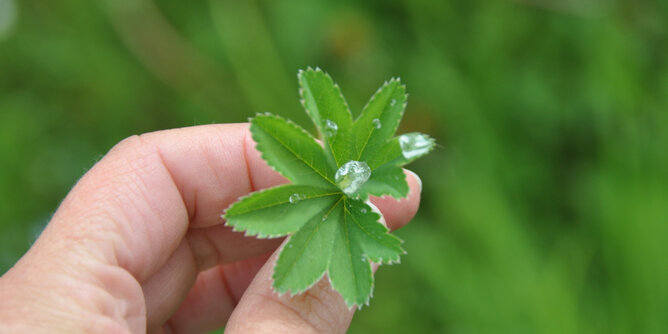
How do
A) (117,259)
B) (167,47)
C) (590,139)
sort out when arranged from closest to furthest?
(117,259), (590,139), (167,47)

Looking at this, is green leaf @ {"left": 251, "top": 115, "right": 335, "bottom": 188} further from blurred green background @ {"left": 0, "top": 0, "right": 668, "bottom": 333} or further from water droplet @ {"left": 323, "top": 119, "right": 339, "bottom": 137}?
blurred green background @ {"left": 0, "top": 0, "right": 668, "bottom": 333}

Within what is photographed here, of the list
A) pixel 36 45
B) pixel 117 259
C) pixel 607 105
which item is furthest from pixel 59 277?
pixel 36 45

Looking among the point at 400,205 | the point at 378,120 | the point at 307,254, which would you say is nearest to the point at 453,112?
the point at 400,205

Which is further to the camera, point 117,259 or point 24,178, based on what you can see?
point 24,178

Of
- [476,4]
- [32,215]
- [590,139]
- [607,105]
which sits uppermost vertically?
[476,4]

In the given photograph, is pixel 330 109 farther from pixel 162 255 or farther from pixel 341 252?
pixel 162 255

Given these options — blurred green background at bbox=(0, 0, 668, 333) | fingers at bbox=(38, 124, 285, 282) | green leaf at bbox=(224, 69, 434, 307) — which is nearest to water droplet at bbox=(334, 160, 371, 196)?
green leaf at bbox=(224, 69, 434, 307)

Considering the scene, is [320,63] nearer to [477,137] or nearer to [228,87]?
[228,87]
